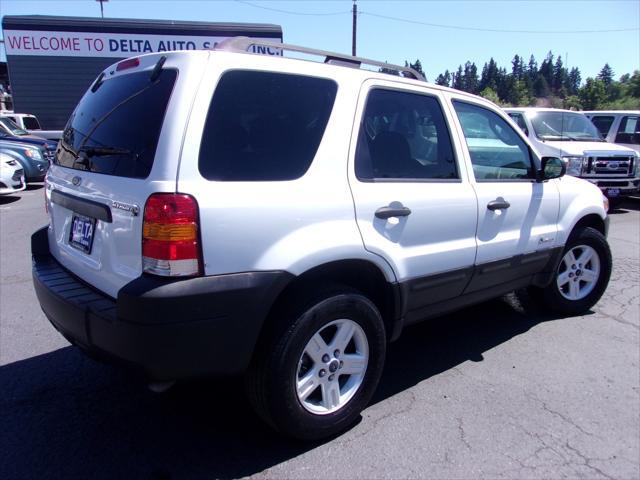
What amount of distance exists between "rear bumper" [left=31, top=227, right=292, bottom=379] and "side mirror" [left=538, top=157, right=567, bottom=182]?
256 centimetres

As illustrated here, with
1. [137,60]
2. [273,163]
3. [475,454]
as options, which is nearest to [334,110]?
[273,163]

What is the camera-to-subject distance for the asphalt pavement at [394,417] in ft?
8.38

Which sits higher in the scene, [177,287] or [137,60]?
→ [137,60]

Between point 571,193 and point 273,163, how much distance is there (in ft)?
9.73

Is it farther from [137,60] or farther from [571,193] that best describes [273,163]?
[571,193]

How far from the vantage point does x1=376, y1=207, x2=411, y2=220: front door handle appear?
2.79 meters

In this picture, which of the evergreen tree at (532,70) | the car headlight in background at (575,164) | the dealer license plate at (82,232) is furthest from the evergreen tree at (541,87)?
the dealer license plate at (82,232)

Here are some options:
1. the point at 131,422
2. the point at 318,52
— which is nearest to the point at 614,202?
the point at 318,52

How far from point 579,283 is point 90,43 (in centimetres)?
2466

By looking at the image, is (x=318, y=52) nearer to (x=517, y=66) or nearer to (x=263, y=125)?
(x=263, y=125)

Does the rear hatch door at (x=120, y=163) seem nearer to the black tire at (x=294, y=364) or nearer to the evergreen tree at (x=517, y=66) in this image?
the black tire at (x=294, y=364)

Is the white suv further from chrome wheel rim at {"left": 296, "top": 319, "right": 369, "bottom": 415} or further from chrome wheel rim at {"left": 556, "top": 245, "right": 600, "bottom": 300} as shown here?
chrome wheel rim at {"left": 556, "top": 245, "right": 600, "bottom": 300}

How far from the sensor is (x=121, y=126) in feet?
8.21

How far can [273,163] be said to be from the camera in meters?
2.44
